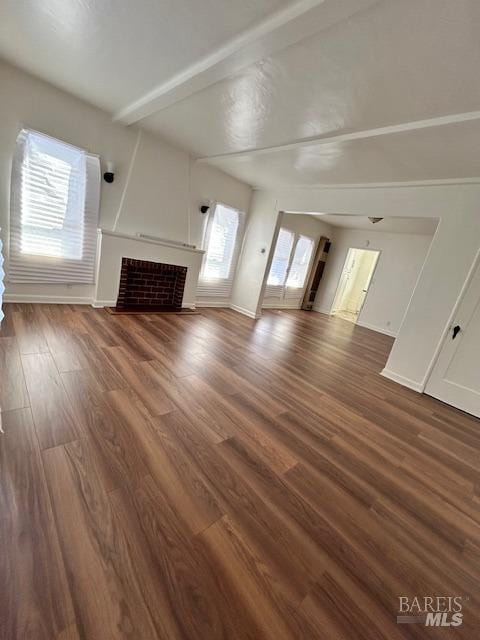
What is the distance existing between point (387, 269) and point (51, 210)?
7.48m

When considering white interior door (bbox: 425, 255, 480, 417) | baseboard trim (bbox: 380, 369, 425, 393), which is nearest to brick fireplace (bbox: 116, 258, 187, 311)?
baseboard trim (bbox: 380, 369, 425, 393)

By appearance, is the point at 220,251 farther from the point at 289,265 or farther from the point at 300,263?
the point at 300,263

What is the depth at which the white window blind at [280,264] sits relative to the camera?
626cm

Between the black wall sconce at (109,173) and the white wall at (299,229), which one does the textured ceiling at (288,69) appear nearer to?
the black wall sconce at (109,173)

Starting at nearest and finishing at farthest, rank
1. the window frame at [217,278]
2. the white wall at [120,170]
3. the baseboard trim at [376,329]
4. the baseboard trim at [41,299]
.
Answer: the white wall at [120,170]
the baseboard trim at [41,299]
the window frame at [217,278]
the baseboard trim at [376,329]

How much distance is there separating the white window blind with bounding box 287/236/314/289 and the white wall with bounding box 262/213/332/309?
206 millimetres

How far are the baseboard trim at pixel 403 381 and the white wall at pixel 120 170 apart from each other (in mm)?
3921

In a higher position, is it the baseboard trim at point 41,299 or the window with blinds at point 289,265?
the window with blinds at point 289,265

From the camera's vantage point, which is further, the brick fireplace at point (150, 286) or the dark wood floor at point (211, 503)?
the brick fireplace at point (150, 286)

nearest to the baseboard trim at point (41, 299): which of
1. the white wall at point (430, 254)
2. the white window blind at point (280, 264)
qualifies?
the white window blind at point (280, 264)

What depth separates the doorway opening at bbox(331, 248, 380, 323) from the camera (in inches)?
311

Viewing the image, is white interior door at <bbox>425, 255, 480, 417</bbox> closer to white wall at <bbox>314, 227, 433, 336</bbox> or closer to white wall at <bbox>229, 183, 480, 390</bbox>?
white wall at <bbox>229, 183, 480, 390</bbox>

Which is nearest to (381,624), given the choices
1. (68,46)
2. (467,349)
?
(467,349)

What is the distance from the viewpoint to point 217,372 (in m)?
2.67
